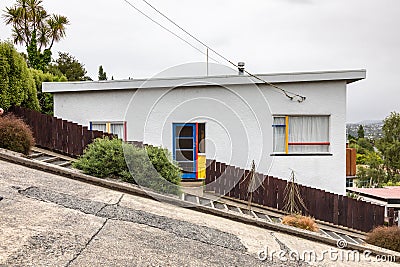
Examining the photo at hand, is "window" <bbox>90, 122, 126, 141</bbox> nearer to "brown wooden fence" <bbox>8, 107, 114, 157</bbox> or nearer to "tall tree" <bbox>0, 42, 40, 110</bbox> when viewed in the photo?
→ "brown wooden fence" <bbox>8, 107, 114, 157</bbox>

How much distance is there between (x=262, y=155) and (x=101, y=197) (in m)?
6.41

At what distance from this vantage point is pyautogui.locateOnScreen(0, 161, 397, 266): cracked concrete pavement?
3994 mm

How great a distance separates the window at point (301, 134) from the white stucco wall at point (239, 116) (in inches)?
9.3

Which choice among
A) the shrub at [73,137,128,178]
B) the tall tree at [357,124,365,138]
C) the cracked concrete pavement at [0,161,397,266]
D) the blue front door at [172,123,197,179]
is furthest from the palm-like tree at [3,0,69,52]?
the tall tree at [357,124,365,138]

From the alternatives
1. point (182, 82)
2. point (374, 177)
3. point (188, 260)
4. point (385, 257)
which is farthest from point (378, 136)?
point (188, 260)

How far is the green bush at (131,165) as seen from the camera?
770cm

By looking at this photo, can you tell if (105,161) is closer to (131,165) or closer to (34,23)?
(131,165)

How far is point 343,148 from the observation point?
11539 mm

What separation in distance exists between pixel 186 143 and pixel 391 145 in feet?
102

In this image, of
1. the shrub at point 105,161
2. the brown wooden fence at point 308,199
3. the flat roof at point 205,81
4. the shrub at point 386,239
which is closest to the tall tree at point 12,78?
the flat roof at point 205,81

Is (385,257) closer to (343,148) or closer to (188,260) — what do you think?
(188,260)

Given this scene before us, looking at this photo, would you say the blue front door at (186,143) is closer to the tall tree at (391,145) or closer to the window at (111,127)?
the window at (111,127)

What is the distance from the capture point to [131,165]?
7.80m

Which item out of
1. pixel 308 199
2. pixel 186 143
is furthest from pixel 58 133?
pixel 308 199
